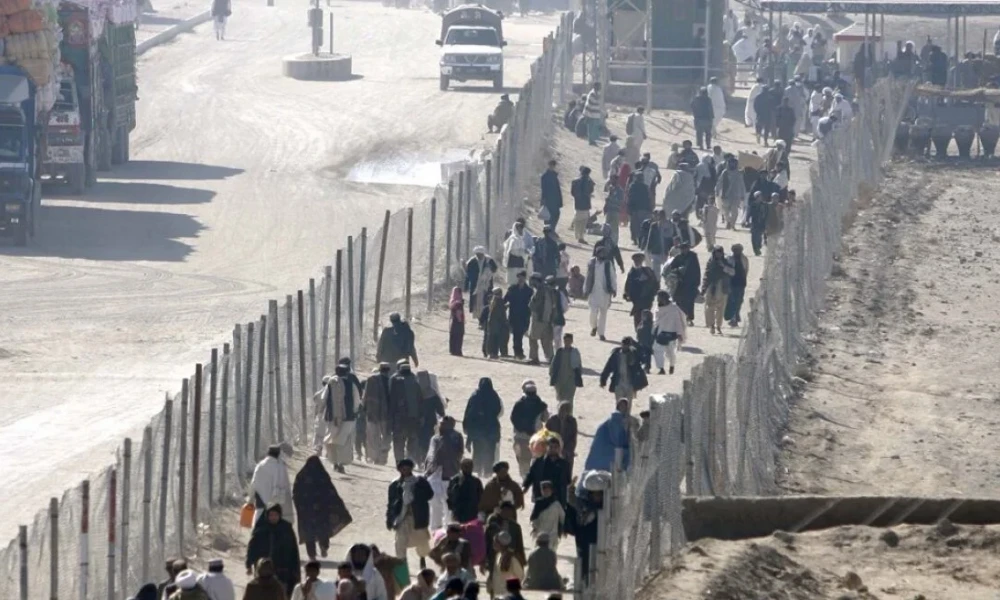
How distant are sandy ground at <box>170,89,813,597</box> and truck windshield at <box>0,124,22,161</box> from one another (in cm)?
818

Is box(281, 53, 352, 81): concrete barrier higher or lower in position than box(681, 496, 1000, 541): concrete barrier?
higher

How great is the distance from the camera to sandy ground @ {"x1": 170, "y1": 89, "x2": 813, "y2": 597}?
62.0 ft

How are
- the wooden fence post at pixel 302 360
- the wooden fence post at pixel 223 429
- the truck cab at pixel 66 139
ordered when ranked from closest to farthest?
the wooden fence post at pixel 223 429 < the wooden fence post at pixel 302 360 < the truck cab at pixel 66 139

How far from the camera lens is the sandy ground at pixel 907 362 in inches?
920

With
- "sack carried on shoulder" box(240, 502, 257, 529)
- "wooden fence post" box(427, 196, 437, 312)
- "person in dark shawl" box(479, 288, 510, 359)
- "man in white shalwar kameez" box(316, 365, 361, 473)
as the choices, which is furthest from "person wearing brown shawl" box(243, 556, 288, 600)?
"wooden fence post" box(427, 196, 437, 312)

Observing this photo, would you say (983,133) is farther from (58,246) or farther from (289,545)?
(289,545)

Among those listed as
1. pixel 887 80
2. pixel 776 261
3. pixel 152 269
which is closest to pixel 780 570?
pixel 776 261

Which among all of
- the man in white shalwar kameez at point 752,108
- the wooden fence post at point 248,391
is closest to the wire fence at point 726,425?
the wooden fence post at point 248,391

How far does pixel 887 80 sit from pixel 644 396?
24.1 metres

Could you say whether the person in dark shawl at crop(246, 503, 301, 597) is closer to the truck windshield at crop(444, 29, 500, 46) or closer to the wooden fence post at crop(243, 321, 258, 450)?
the wooden fence post at crop(243, 321, 258, 450)

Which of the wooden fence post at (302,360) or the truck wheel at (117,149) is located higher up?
the truck wheel at (117,149)

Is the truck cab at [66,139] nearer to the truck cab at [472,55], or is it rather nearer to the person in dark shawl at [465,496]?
the truck cab at [472,55]

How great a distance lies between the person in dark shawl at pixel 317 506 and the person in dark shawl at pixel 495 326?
343 inches

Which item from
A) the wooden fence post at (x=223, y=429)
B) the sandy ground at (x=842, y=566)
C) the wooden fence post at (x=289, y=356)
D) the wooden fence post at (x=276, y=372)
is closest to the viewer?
the sandy ground at (x=842, y=566)
